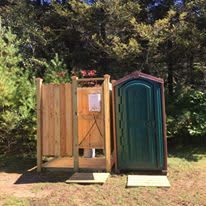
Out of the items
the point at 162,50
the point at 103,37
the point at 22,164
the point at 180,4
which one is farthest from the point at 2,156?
the point at 180,4

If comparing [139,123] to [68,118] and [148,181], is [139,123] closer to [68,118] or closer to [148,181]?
[148,181]

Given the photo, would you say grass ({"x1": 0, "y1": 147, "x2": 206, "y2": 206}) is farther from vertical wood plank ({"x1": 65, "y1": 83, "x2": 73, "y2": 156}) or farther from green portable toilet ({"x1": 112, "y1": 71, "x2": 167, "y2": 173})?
vertical wood plank ({"x1": 65, "y1": 83, "x2": 73, "y2": 156})

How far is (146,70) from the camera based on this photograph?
11773 mm

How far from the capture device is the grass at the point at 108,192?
18.6 feet

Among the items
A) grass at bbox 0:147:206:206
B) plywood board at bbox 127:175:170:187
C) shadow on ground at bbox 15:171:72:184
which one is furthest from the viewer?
shadow on ground at bbox 15:171:72:184

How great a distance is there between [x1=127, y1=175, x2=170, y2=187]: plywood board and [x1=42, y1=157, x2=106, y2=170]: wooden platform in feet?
2.89

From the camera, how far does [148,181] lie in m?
6.75

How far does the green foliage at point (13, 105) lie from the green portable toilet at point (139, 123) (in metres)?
2.59

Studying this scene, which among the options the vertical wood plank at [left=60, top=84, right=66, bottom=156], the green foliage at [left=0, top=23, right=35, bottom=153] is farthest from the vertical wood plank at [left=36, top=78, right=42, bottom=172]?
the green foliage at [left=0, top=23, right=35, bottom=153]

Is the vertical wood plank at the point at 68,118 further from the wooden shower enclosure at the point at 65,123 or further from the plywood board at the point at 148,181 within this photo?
the plywood board at the point at 148,181

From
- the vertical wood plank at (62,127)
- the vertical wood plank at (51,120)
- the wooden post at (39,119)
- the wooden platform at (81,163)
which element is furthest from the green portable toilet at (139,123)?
the wooden post at (39,119)

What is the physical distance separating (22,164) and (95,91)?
8.03 feet

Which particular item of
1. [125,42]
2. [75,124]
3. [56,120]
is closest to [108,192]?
[75,124]

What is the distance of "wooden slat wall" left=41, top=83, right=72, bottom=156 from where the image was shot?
780 centimetres
